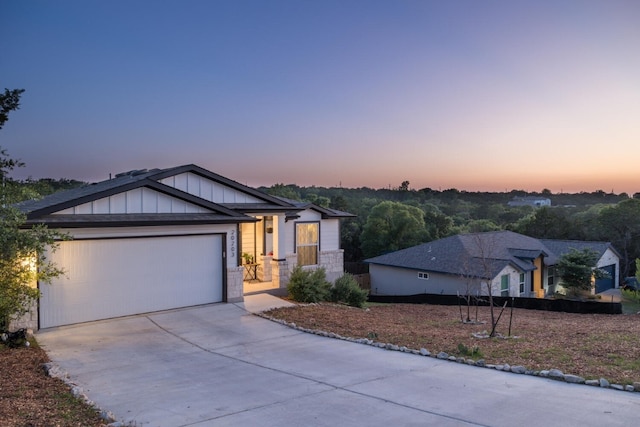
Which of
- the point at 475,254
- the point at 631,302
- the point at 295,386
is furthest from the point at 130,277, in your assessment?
the point at 631,302

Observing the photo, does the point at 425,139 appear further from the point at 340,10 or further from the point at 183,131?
the point at 183,131

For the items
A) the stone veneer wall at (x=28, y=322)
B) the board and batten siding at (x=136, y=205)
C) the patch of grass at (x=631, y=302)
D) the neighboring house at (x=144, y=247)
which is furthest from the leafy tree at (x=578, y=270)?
the stone veneer wall at (x=28, y=322)

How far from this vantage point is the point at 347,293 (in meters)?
17.1

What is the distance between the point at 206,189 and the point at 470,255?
1621cm

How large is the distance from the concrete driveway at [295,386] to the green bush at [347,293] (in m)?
6.06

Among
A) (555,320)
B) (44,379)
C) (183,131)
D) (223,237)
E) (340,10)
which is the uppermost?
(340,10)

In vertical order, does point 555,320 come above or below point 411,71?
below

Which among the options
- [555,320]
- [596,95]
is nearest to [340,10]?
[596,95]

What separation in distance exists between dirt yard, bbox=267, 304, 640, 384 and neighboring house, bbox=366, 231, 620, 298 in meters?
6.83

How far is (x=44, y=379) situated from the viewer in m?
7.41

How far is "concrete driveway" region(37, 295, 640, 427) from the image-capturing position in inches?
226

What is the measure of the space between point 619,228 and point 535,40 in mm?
29144

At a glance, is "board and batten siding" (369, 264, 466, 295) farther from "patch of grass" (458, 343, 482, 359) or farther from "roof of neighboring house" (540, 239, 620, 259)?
"patch of grass" (458, 343, 482, 359)

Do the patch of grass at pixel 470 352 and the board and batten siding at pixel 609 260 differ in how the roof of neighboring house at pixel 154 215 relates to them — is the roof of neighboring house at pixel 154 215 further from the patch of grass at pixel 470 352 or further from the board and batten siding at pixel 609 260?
the board and batten siding at pixel 609 260
